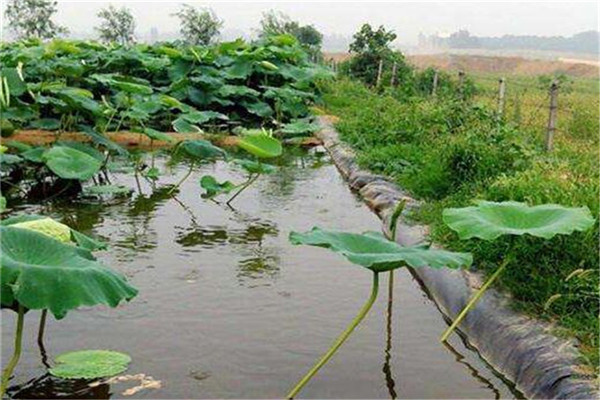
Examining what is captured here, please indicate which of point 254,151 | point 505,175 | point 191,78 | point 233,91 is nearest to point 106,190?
point 254,151

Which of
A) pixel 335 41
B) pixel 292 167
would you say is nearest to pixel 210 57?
pixel 292 167

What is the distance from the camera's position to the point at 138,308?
468cm

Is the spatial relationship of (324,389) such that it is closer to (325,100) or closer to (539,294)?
(539,294)

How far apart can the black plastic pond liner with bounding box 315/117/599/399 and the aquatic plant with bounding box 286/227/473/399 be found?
30 centimetres

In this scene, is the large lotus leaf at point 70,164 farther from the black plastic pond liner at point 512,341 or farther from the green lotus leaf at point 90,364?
the green lotus leaf at point 90,364

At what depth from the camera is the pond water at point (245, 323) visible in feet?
12.2

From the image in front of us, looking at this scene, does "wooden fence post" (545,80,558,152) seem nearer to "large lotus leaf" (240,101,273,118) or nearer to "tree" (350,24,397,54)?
"large lotus leaf" (240,101,273,118)

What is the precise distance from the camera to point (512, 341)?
3945mm

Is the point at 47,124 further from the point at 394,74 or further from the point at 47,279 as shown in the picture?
the point at 394,74

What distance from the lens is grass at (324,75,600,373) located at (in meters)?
4.25

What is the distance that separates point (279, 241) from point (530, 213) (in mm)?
2591

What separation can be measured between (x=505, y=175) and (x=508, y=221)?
217 centimetres

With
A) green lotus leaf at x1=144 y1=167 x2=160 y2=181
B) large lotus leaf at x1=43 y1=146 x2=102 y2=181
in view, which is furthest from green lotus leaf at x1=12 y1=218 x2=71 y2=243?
green lotus leaf at x1=144 y1=167 x2=160 y2=181

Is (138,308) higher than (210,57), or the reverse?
(210,57)
